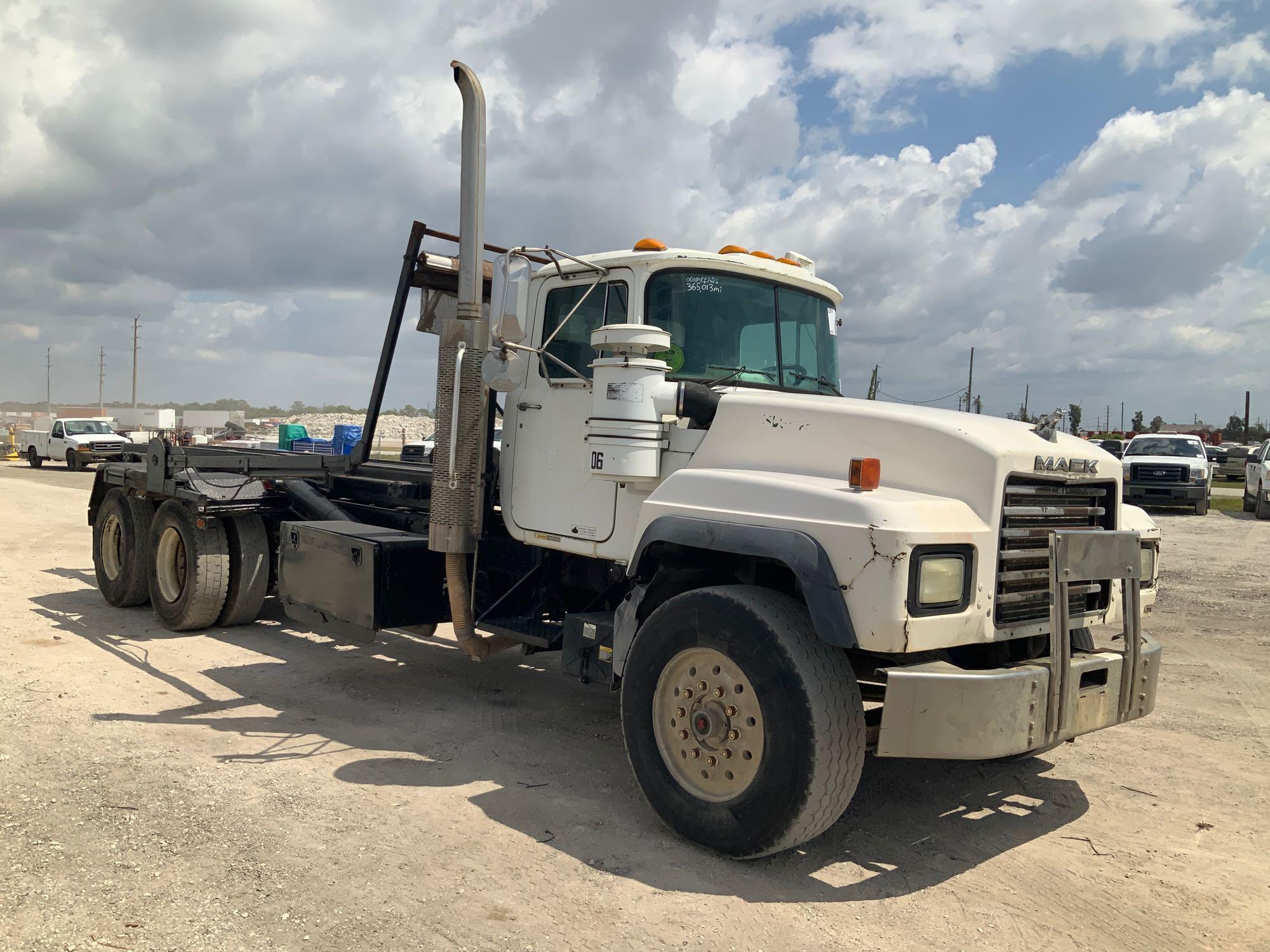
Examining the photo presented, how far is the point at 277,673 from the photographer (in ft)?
23.1

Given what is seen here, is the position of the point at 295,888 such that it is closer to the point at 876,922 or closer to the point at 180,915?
the point at 180,915

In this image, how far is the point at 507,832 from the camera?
429cm

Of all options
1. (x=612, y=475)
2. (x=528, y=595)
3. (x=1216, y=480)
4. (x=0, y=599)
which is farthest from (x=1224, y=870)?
(x=1216, y=480)

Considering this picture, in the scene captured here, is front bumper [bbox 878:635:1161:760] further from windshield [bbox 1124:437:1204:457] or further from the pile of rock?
the pile of rock

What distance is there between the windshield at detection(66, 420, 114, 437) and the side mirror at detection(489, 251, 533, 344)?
1307 inches

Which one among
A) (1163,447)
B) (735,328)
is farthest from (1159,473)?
(735,328)

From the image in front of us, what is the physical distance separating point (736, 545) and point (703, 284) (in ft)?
5.45

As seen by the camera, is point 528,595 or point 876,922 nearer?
point 876,922

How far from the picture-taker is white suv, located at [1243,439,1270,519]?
20594mm

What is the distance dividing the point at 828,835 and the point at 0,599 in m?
8.41

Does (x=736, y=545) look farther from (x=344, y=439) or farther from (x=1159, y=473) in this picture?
(x=1159, y=473)

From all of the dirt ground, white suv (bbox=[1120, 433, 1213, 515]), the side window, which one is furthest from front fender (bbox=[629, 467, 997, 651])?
white suv (bbox=[1120, 433, 1213, 515])

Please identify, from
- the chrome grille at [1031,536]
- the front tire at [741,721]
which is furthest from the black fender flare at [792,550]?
A: the chrome grille at [1031,536]

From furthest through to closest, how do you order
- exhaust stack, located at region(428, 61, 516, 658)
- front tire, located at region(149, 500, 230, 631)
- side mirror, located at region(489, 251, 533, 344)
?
1. front tire, located at region(149, 500, 230, 631)
2. exhaust stack, located at region(428, 61, 516, 658)
3. side mirror, located at region(489, 251, 533, 344)
